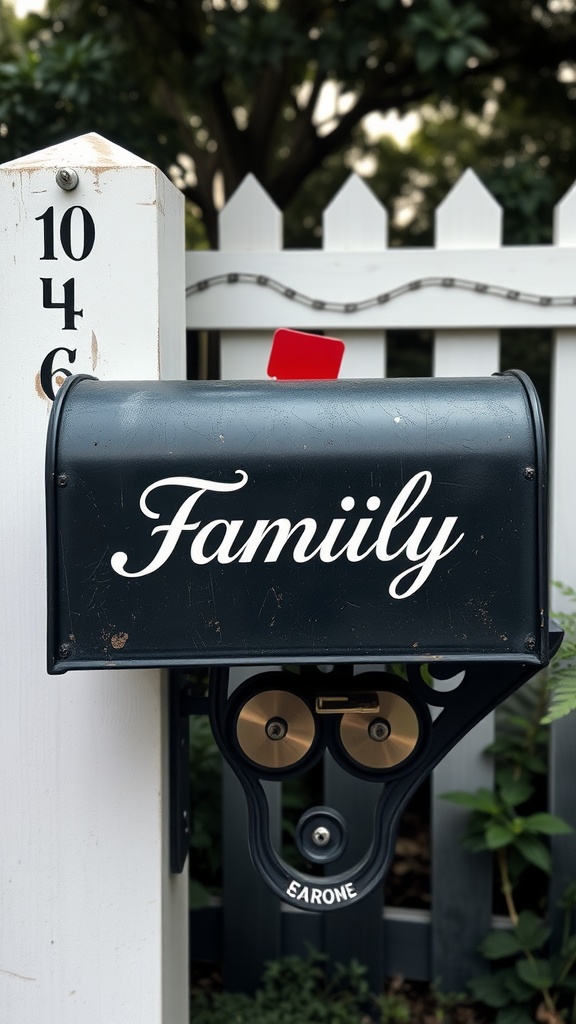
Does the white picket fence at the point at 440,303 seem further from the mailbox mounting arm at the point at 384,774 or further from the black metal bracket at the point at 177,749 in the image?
the mailbox mounting arm at the point at 384,774

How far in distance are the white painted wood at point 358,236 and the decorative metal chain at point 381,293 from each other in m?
0.06

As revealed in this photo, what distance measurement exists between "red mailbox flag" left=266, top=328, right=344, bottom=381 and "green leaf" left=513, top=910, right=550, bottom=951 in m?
1.26

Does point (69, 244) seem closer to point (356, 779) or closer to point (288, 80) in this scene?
point (356, 779)

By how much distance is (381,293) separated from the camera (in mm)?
1850

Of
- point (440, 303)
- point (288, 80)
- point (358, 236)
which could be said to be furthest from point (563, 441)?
point (288, 80)

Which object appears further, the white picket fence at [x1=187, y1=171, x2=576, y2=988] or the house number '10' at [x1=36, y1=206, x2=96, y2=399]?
the white picket fence at [x1=187, y1=171, x2=576, y2=988]

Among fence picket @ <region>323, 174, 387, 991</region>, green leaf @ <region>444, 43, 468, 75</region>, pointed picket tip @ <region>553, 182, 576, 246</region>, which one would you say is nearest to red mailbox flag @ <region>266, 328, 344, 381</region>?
fence picket @ <region>323, 174, 387, 991</region>

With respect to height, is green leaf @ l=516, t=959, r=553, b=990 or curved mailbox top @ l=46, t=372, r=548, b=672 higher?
curved mailbox top @ l=46, t=372, r=548, b=672

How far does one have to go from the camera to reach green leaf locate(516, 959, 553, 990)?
1808 mm

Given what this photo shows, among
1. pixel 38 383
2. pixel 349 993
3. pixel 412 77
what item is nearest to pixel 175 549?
pixel 38 383

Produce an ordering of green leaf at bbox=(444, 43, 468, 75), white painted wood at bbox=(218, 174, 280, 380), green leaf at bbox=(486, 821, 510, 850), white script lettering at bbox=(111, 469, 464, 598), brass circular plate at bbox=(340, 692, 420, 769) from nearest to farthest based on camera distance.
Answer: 1. white script lettering at bbox=(111, 469, 464, 598)
2. brass circular plate at bbox=(340, 692, 420, 769)
3. green leaf at bbox=(486, 821, 510, 850)
4. white painted wood at bbox=(218, 174, 280, 380)
5. green leaf at bbox=(444, 43, 468, 75)

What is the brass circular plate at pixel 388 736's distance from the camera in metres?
1.22

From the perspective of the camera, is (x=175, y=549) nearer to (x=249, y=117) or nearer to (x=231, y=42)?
(x=231, y=42)

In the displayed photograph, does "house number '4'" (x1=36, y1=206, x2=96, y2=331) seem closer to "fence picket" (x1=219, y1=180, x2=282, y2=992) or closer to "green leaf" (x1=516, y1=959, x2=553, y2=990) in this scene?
"fence picket" (x1=219, y1=180, x2=282, y2=992)
